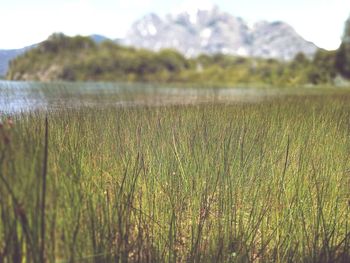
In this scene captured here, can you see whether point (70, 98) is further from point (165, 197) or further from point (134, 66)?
point (134, 66)

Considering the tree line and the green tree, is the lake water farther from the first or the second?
the tree line

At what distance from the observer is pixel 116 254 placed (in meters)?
1.76

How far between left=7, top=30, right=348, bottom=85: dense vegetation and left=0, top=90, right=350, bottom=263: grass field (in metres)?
52.9

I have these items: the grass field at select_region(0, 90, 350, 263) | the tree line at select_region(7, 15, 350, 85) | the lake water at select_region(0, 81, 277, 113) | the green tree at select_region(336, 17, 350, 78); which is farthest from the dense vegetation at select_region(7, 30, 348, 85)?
the grass field at select_region(0, 90, 350, 263)

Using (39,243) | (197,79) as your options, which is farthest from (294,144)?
(197,79)

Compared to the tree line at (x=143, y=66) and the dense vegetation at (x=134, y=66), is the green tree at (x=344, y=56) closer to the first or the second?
the tree line at (x=143, y=66)

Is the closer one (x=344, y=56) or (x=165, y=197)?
(x=165, y=197)

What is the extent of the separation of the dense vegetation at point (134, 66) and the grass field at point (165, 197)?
174 feet

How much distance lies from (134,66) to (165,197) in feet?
295

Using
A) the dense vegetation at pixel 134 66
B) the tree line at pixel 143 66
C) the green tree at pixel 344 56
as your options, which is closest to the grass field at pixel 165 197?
the green tree at pixel 344 56

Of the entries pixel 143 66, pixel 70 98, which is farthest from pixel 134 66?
pixel 70 98

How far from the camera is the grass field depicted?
146 cm

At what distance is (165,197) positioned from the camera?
9.32 ft

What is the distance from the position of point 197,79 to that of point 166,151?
3374 inches
